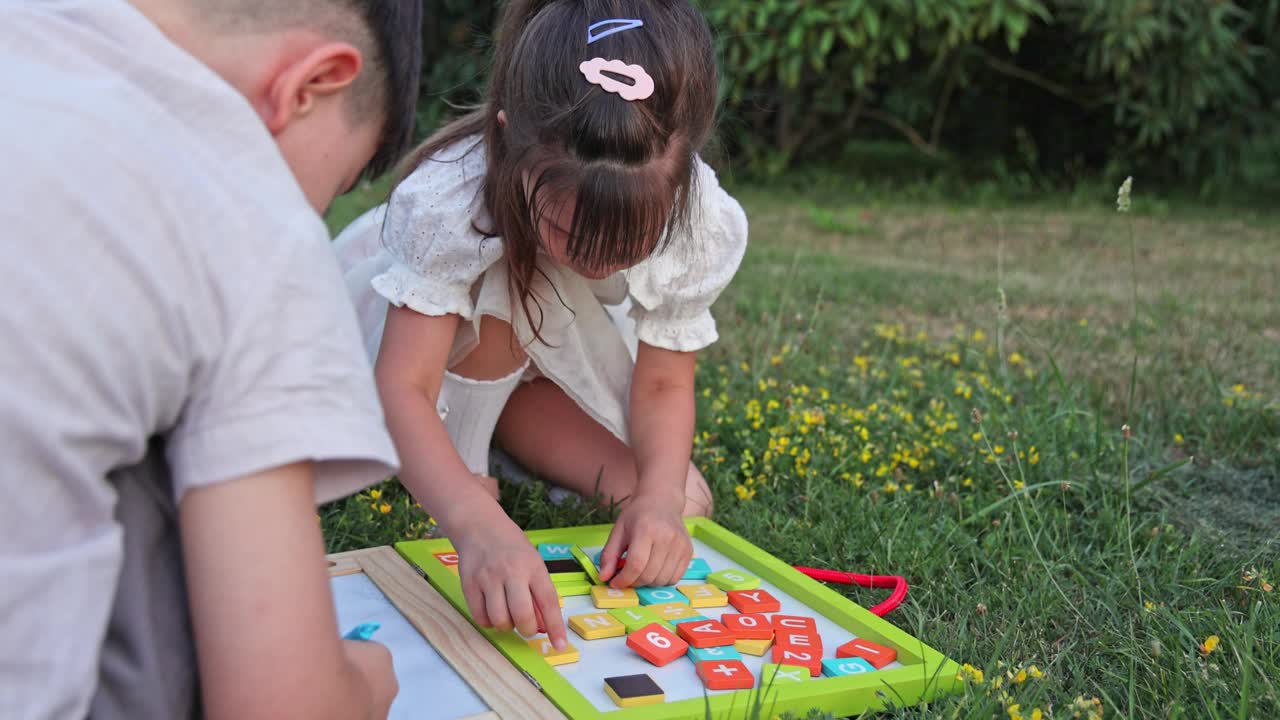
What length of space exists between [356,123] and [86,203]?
0.27 meters

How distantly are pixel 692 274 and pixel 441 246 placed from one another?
1.32 feet

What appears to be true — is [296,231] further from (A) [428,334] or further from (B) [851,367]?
(B) [851,367]

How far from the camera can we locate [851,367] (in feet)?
8.62

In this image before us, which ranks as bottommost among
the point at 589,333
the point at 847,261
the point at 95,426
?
the point at 847,261

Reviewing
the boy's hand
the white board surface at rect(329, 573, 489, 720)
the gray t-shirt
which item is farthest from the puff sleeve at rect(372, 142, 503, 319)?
the gray t-shirt

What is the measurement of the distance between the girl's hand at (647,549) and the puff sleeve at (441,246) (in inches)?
15.8

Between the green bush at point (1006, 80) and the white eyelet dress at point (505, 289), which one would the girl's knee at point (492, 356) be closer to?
the white eyelet dress at point (505, 289)

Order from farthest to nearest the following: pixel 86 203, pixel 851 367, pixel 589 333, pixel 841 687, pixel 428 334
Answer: pixel 851 367 < pixel 589 333 < pixel 428 334 < pixel 841 687 < pixel 86 203

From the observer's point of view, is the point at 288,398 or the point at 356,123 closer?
the point at 288,398

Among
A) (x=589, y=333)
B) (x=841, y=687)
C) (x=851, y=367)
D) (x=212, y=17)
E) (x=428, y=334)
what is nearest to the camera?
(x=212, y=17)

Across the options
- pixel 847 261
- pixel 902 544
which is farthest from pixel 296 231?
pixel 847 261

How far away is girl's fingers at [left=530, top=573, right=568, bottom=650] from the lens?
1.36 meters

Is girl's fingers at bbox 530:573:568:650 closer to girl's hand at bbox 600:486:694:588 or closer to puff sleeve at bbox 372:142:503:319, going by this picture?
girl's hand at bbox 600:486:694:588

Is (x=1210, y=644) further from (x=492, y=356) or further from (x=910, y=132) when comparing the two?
(x=910, y=132)
